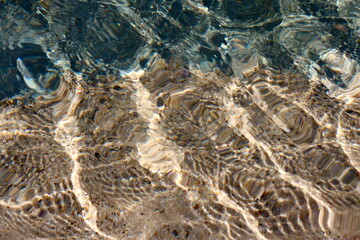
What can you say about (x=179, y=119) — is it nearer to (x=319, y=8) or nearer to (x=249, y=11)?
(x=249, y=11)

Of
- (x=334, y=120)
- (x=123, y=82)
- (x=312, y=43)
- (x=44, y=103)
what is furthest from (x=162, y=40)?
(x=334, y=120)

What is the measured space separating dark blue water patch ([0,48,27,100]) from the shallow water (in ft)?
0.05

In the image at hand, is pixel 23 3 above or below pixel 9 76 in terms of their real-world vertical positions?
above

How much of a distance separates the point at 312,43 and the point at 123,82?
240 centimetres

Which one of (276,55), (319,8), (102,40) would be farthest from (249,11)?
(102,40)

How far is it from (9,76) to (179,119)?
2055 millimetres

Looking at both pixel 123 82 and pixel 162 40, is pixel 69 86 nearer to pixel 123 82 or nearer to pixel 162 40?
pixel 123 82

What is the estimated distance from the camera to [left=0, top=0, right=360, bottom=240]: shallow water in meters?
2.73

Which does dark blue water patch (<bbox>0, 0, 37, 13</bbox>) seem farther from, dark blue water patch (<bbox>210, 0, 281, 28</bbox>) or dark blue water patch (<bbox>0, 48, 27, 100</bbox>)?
dark blue water patch (<bbox>210, 0, 281, 28</bbox>)

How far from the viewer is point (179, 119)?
3.41m

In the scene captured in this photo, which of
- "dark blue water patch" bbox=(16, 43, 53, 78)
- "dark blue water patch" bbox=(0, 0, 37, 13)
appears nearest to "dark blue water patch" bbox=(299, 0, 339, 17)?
"dark blue water patch" bbox=(16, 43, 53, 78)

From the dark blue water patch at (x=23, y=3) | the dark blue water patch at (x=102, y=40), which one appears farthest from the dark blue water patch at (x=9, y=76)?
the dark blue water patch at (x=23, y=3)

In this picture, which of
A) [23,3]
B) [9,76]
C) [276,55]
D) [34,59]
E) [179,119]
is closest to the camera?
[179,119]

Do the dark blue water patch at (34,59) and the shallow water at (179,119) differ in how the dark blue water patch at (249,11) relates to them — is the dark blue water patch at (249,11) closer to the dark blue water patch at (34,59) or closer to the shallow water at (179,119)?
the shallow water at (179,119)
